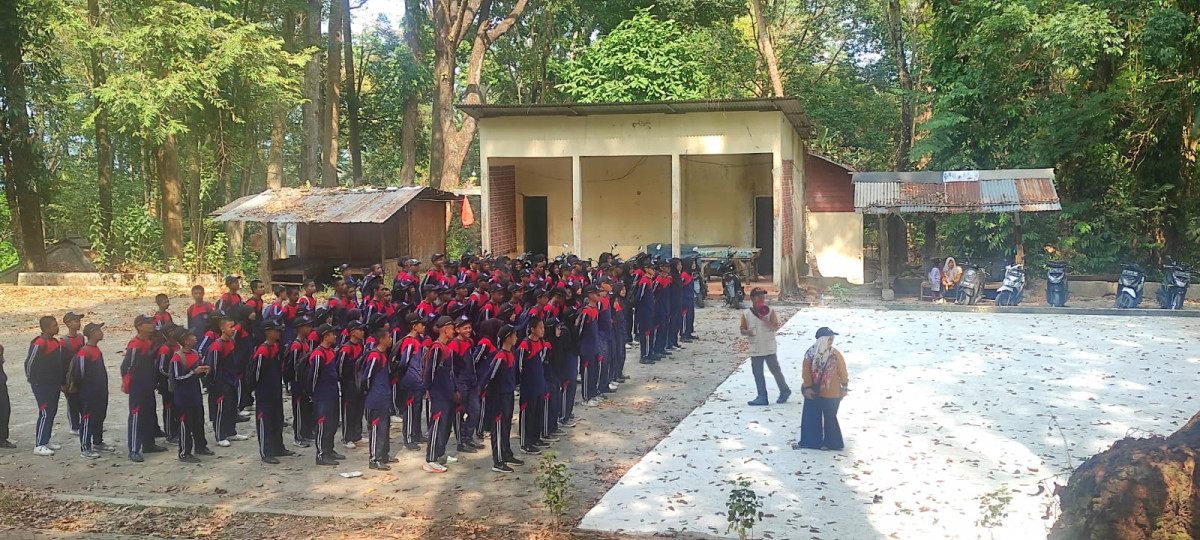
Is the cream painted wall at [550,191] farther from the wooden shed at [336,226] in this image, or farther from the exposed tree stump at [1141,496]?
the exposed tree stump at [1141,496]

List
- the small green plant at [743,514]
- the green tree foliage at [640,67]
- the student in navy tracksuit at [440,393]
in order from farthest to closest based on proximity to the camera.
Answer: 1. the green tree foliage at [640,67]
2. the student in navy tracksuit at [440,393]
3. the small green plant at [743,514]

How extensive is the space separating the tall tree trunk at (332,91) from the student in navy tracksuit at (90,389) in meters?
20.5

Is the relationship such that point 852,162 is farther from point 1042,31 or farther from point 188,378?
point 188,378

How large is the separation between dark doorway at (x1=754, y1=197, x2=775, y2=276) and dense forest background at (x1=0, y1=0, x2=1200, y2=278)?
11.9 ft

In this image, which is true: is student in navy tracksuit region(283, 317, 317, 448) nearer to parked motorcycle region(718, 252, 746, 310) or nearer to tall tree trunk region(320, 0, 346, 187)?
parked motorcycle region(718, 252, 746, 310)

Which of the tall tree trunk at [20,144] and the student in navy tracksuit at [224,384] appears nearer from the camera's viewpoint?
the student in navy tracksuit at [224,384]

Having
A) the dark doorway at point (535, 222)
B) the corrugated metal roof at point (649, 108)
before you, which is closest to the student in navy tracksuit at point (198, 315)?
the corrugated metal roof at point (649, 108)

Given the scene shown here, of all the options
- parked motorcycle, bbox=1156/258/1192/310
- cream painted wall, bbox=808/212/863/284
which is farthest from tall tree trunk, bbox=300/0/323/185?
parked motorcycle, bbox=1156/258/1192/310

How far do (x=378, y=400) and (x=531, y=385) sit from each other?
132cm

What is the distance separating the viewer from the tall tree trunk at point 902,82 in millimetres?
23828

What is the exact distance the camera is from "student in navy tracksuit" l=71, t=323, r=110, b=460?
8.36 metres

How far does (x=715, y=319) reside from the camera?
16.4 metres

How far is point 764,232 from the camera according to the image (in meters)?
23.0

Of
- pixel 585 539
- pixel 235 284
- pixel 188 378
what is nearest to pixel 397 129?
pixel 235 284
